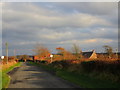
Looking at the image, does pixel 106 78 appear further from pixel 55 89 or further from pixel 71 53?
pixel 71 53

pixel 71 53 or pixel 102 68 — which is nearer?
pixel 102 68

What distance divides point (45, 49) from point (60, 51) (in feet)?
59.6

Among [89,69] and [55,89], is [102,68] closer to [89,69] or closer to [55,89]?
[89,69]

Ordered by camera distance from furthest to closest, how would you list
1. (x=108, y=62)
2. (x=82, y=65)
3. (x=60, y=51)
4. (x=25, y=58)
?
(x=25, y=58), (x=60, y=51), (x=82, y=65), (x=108, y=62)

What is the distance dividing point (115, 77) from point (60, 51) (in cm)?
5291

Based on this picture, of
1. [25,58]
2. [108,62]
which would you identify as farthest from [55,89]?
[25,58]

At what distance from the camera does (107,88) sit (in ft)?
42.2

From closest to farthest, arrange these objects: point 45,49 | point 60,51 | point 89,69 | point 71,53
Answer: point 89,69 → point 71,53 → point 60,51 → point 45,49

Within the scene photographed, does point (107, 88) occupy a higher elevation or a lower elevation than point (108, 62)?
lower

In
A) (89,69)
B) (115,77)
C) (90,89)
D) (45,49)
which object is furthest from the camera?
(45,49)

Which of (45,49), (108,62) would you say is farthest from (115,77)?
(45,49)

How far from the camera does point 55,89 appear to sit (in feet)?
42.4

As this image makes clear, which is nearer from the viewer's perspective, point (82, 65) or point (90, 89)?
point (90, 89)

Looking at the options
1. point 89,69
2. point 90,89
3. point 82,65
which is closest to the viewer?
point 90,89
